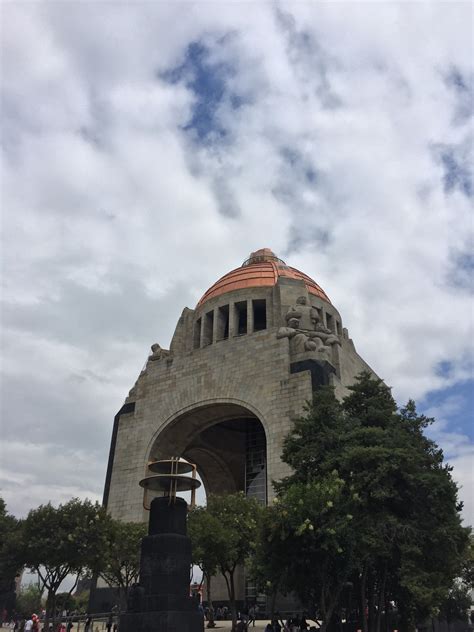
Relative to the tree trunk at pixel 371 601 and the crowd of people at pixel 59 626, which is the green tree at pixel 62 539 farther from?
the tree trunk at pixel 371 601

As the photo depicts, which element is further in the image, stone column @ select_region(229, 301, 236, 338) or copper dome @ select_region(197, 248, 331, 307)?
copper dome @ select_region(197, 248, 331, 307)

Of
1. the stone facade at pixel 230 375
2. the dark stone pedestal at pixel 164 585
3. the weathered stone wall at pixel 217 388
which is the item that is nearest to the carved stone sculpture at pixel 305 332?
the stone facade at pixel 230 375

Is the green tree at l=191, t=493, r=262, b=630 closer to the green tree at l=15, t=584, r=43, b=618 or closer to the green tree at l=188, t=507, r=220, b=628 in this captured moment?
the green tree at l=188, t=507, r=220, b=628

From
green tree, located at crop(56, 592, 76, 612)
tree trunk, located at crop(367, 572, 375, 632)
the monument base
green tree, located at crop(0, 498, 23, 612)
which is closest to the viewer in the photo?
the monument base

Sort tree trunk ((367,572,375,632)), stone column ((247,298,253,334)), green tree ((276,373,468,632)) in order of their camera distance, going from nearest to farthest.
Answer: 1. green tree ((276,373,468,632))
2. tree trunk ((367,572,375,632))
3. stone column ((247,298,253,334))

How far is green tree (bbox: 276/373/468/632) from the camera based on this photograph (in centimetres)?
1395

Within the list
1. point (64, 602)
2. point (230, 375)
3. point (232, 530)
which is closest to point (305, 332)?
point (230, 375)

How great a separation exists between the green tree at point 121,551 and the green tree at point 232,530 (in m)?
2.64

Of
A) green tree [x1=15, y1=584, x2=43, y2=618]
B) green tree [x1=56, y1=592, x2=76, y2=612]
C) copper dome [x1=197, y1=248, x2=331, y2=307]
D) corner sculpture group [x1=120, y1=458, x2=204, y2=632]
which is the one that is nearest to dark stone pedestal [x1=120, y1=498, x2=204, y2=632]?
corner sculpture group [x1=120, y1=458, x2=204, y2=632]

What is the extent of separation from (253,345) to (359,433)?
412 inches

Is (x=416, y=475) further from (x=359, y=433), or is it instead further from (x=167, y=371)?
(x=167, y=371)

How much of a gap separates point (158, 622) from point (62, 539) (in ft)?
33.5

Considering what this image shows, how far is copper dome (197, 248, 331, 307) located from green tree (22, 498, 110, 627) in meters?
14.7

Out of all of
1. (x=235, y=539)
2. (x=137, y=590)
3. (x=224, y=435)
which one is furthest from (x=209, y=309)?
(x=137, y=590)
